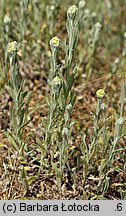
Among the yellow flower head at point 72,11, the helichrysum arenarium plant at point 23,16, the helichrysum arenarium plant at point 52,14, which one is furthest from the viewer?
the helichrysum arenarium plant at point 52,14

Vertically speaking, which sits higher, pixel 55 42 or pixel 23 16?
pixel 23 16

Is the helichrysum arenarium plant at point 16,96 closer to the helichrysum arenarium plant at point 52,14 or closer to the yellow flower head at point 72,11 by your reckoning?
the yellow flower head at point 72,11

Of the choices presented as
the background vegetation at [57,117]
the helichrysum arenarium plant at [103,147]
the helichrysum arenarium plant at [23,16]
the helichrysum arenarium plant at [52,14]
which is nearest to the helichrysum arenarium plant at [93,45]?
the background vegetation at [57,117]

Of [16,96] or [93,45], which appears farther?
[93,45]

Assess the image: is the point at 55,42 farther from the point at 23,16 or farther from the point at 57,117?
the point at 23,16

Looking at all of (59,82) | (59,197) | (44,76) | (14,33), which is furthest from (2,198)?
(14,33)

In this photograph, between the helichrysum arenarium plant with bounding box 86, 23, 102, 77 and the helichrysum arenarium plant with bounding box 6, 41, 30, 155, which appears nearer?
the helichrysum arenarium plant with bounding box 6, 41, 30, 155

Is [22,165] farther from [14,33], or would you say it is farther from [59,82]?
[14,33]

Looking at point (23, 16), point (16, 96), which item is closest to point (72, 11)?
point (16, 96)

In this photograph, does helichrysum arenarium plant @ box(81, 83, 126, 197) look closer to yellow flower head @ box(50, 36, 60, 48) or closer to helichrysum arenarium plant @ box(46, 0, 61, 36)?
yellow flower head @ box(50, 36, 60, 48)

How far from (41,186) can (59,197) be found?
9cm

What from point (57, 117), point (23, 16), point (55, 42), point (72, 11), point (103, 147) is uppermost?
point (23, 16)

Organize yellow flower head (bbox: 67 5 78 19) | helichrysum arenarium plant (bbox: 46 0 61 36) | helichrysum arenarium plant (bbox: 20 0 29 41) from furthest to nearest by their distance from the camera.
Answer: helichrysum arenarium plant (bbox: 46 0 61 36) < helichrysum arenarium plant (bbox: 20 0 29 41) < yellow flower head (bbox: 67 5 78 19)

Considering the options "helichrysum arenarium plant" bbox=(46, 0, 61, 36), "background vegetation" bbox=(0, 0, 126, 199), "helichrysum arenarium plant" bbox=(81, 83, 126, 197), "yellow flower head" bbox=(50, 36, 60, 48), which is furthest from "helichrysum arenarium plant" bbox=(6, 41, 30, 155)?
Result: "helichrysum arenarium plant" bbox=(46, 0, 61, 36)
